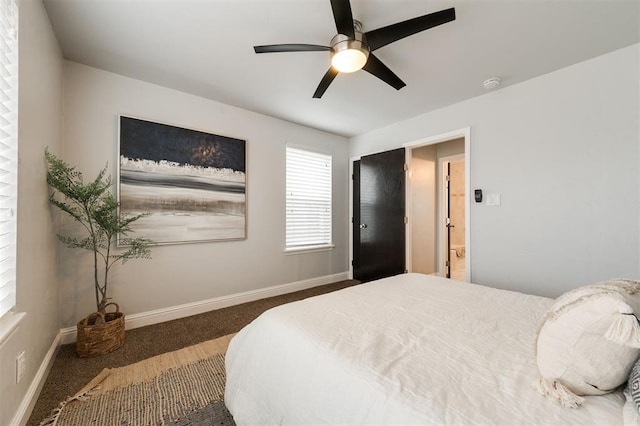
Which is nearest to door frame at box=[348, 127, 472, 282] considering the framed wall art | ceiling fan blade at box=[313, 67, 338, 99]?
ceiling fan blade at box=[313, 67, 338, 99]

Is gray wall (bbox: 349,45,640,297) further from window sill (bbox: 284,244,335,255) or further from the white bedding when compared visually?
window sill (bbox: 284,244,335,255)

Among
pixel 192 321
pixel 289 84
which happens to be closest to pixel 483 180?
pixel 289 84

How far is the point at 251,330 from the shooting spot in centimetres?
135

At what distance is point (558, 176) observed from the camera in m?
2.44

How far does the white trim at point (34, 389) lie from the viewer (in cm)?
136

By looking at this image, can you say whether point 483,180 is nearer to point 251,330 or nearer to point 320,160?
point 320,160

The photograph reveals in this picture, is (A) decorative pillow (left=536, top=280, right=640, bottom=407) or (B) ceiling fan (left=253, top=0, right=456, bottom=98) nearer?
(A) decorative pillow (left=536, top=280, right=640, bottom=407)

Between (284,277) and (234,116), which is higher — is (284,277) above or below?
below

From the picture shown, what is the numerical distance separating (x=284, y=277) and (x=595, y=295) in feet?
10.9

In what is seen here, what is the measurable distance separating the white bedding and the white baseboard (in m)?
1.83

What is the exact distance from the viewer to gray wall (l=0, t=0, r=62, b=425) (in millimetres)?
1373

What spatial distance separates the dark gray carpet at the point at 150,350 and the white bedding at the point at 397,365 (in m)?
0.63

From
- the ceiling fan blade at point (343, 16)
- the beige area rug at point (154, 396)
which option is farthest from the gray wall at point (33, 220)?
the ceiling fan blade at point (343, 16)

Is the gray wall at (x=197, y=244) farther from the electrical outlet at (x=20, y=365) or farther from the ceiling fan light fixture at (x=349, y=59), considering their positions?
the ceiling fan light fixture at (x=349, y=59)
